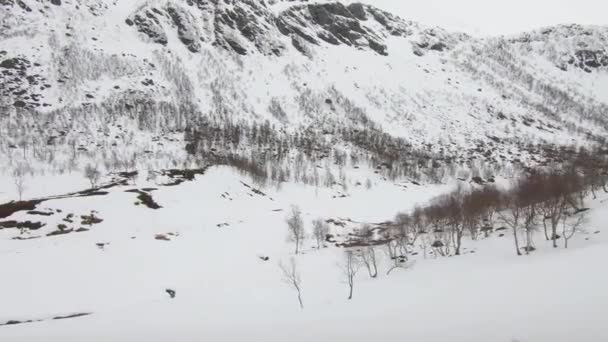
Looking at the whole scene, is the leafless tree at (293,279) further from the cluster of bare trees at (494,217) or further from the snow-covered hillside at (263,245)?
the cluster of bare trees at (494,217)

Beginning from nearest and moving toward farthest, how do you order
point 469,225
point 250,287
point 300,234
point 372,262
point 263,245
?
point 250,287
point 372,262
point 469,225
point 263,245
point 300,234

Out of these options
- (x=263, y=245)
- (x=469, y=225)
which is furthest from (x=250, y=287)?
(x=469, y=225)

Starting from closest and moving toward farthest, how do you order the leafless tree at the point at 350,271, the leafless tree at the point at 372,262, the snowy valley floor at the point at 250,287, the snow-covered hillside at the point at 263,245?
the snowy valley floor at the point at 250,287 → the snow-covered hillside at the point at 263,245 → the leafless tree at the point at 350,271 → the leafless tree at the point at 372,262

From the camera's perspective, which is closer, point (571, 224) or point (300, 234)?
point (571, 224)

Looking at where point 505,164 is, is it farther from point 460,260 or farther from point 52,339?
point 52,339

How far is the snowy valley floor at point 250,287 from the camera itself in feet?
79.4

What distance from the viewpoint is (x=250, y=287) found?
44.1 meters

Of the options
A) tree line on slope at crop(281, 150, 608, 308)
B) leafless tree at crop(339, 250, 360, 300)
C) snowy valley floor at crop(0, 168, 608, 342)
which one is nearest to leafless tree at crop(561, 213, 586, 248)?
tree line on slope at crop(281, 150, 608, 308)

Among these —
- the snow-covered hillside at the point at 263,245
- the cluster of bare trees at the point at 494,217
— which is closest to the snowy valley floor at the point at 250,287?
the snow-covered hillside at the point at 263,245

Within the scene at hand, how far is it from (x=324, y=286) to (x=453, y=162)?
150985 mm

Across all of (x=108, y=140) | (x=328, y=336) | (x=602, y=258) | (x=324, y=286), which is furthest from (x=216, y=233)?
(x=108, y=140)

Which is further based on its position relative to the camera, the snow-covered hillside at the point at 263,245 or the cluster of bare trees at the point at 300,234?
the cluster of bare trees at the point at 300,234

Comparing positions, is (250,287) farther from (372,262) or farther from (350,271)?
(372,262)

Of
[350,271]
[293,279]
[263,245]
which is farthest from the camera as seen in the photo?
[263,245]
